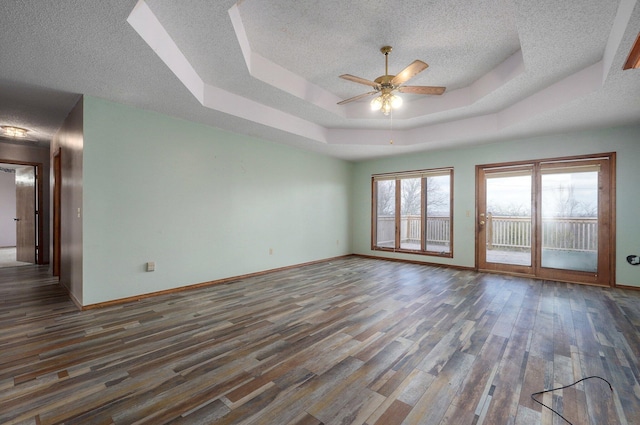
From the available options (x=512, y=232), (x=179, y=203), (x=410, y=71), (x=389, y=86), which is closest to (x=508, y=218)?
(x=512, y=232)

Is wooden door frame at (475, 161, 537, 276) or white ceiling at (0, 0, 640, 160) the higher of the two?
white ceiling at (0, 0, 640, 160)

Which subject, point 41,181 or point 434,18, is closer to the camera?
point 434,18

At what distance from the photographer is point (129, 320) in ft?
9.70

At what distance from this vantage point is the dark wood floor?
5.36ft

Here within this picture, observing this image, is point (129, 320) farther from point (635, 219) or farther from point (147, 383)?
point (635, 219)

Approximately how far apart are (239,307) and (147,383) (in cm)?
151

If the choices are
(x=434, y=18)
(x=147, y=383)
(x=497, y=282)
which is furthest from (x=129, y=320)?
(x=497, y=282)

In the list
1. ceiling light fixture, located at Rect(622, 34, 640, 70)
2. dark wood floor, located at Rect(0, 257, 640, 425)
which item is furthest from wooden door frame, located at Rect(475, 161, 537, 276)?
ceiling light fixture, located at Rect(622, 34, 640, 70)

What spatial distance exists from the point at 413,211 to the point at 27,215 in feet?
29.8

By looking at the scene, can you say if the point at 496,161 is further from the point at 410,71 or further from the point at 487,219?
the point at 410,71

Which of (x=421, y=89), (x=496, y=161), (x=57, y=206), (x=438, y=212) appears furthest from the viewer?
(x=438, y=212)

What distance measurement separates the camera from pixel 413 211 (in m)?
7.03

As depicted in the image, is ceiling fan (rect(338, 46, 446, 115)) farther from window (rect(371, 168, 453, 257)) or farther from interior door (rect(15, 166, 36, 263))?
interior door (rect(15, 166, 36, 263))

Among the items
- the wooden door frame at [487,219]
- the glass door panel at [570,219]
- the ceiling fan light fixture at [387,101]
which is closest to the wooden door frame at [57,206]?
the ceiling fan light fixture at [387,101]
